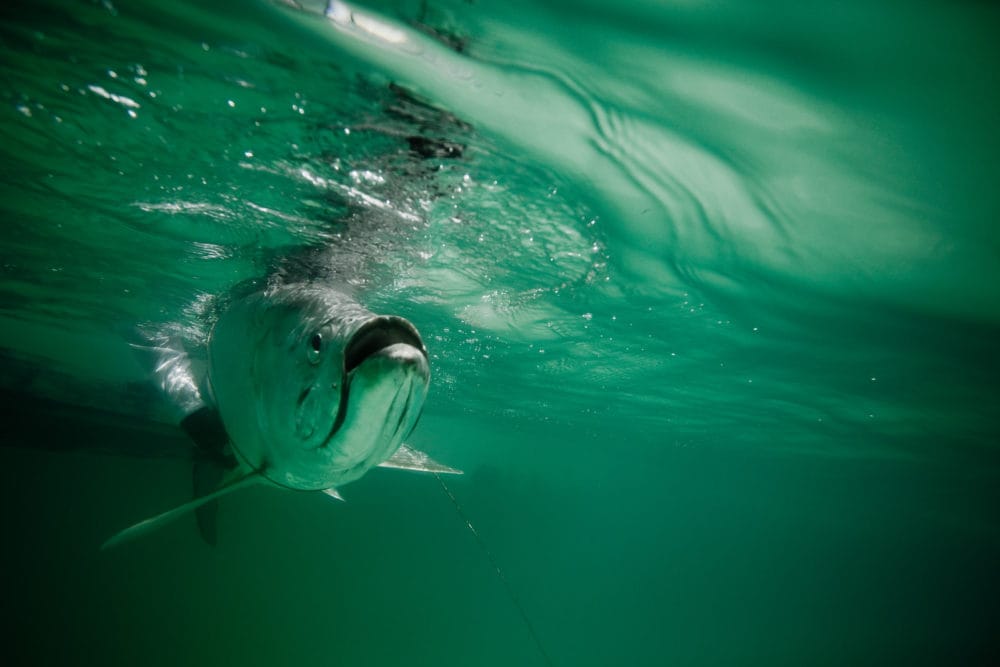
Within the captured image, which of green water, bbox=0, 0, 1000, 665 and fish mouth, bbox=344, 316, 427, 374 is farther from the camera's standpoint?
green water, bbox=0, 0, 1000, 665

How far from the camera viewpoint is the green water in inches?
175

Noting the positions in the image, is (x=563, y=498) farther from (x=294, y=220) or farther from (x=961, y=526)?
(x=294, y=220)

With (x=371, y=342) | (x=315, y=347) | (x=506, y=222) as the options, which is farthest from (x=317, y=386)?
(x=506, y=222)

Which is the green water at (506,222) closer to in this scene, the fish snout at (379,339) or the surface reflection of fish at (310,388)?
the surface reflection of fish at (310,388)

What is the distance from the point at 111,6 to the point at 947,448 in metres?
29.9

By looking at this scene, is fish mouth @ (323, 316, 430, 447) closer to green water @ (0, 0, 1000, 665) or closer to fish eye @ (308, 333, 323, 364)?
fish eye @ (308, 333, 323, 364)

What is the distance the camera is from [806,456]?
2595 centimetres

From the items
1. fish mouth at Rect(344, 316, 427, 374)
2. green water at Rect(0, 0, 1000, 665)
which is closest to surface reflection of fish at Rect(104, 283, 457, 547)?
fish mouth at Rect(344, 316, 427, 374)

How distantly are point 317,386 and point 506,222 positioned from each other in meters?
5.51

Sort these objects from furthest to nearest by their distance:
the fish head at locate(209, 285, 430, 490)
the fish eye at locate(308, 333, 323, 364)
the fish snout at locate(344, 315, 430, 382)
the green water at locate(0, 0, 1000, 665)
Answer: the green water at locate(0, 0, 1000, 665), the fish eye at locate(308, 333, 323, 364), the fish snout at locate(344, 315, 430, 382), the fish head at locate(209, 285, 430, 490)

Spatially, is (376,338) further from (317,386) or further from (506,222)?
(506,222)

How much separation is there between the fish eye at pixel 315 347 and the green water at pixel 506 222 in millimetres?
2761

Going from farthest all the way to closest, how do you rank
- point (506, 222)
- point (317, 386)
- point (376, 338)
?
point (506, 222)
point (317, 386)
point (376, 338)

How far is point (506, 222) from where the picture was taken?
288 inches
